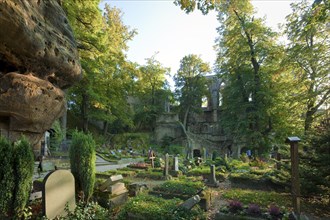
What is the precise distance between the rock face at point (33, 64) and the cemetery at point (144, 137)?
5 cm

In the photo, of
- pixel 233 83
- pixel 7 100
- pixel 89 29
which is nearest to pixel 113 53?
pixel 89 29

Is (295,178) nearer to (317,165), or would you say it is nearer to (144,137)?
(317,165)

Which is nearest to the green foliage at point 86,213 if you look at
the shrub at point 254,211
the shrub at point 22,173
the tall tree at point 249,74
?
the shrub at point 22,173

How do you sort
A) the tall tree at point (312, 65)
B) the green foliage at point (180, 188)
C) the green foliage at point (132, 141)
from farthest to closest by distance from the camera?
the green foliage at point (132, 141) < the tall tree at point (312, 65) < the green foliage at point (180, 188)

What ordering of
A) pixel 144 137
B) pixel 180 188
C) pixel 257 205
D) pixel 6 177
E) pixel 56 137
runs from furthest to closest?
1. pixel 144 137
2. pixel 56 137
3. pixel 180 188
4. pixel 257 205
5. pixel 6 177

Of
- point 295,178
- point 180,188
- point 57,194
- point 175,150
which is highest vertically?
point 295,178

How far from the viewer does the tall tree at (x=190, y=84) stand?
33.9m

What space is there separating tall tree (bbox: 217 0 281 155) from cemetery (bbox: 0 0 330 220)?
0.38ft

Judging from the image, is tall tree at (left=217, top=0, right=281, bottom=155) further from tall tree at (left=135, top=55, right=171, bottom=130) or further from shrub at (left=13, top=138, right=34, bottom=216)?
shrub at (left=13, top=138, right=34, bottom=216)

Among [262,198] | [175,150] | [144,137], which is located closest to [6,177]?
[262,198]

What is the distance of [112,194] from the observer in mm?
6871

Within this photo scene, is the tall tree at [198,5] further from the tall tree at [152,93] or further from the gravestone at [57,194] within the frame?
the tall tree at [152,93]

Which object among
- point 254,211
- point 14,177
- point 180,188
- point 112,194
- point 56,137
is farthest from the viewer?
point 56,137

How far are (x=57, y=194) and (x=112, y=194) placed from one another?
2.05m
